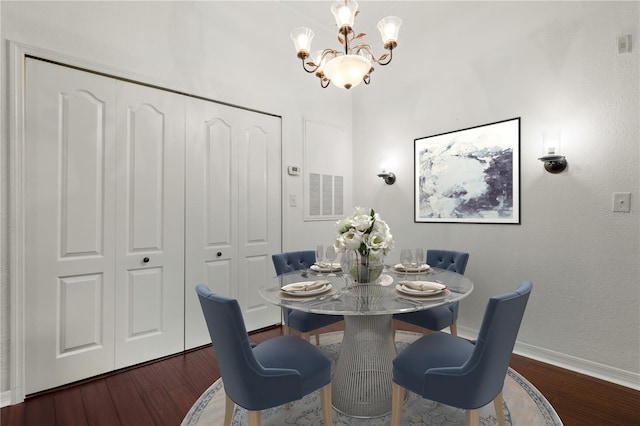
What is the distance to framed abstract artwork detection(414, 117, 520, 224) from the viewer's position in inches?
110

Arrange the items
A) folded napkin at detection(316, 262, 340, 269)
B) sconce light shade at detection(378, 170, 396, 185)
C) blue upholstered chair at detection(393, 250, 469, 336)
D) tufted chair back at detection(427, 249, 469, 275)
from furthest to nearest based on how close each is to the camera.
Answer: sconce light shade at detection(378, 170, 396, 185) < tufted chair back at detection(427, 249, 469, 275) < folded napkin at detection(316, 262, 340, 269) < blue upholstered chair at detection(393, 250, 469, 336)

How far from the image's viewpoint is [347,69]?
213 cm

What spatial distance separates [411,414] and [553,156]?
2.13 meters

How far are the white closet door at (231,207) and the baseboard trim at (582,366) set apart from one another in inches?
94.2

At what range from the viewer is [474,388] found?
1.34 m

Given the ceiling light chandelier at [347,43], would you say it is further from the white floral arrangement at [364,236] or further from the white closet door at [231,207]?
the white closet door at [231,207]

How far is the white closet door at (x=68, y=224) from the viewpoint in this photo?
2160mm

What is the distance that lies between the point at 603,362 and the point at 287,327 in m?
2.35

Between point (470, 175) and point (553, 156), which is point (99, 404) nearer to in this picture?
point (470, 175)

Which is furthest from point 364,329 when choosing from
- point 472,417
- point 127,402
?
point 127,402

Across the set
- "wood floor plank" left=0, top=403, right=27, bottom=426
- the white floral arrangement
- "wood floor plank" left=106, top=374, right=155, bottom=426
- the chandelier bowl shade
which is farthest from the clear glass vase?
"wood floor plank" left=0, top=403, right=27, bottom=426

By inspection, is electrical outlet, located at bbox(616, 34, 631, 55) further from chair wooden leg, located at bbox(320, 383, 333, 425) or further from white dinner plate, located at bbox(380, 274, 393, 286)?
chair wooden leg, located at bbox(320, 383, 333, 425)

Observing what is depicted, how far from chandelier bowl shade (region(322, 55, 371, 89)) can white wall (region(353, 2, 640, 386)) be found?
4.89 feet

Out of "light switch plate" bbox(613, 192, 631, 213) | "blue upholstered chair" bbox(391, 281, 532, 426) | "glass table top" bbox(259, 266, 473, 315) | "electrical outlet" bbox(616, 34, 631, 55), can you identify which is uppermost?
"electrical outlet" bbox(616, 34, 631, 55)
